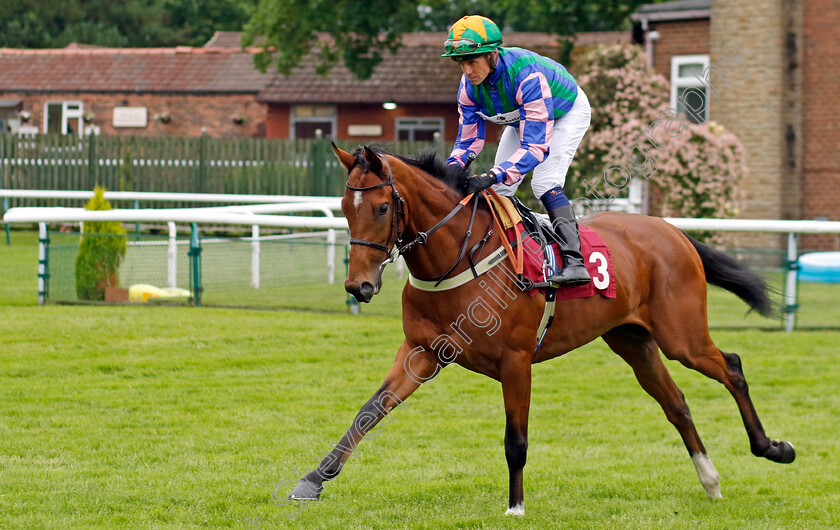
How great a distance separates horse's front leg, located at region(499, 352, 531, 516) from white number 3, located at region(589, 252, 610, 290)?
24.2 inches

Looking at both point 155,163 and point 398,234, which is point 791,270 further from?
point 155,163

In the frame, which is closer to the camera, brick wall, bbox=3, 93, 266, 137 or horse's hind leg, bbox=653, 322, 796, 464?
horse's hind leg, bbox=653, 322, 796, 464

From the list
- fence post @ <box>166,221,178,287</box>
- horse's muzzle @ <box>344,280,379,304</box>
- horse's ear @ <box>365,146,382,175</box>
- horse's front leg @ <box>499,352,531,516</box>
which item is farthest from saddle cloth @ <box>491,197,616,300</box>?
fence post @ <box>166,221,178,287</box>

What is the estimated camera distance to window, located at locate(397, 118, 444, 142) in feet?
86.7

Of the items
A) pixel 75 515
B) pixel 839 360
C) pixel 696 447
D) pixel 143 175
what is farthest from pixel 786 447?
pixel 143 175

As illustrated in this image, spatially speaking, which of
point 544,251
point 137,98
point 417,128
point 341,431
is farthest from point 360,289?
point 137,98

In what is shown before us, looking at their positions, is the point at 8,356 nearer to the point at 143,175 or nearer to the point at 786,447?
the point at 786,447

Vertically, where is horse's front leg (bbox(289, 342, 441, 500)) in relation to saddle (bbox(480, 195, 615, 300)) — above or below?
below

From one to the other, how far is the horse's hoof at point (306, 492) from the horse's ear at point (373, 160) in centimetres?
136

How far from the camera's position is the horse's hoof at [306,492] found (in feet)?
14.7

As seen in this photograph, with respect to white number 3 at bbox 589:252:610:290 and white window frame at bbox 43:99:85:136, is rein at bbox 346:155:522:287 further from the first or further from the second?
white window frame at bbox 43:99:85:136

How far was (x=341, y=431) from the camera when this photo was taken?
6.39 metres

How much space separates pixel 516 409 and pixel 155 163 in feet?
49.4

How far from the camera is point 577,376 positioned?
8.50 m
